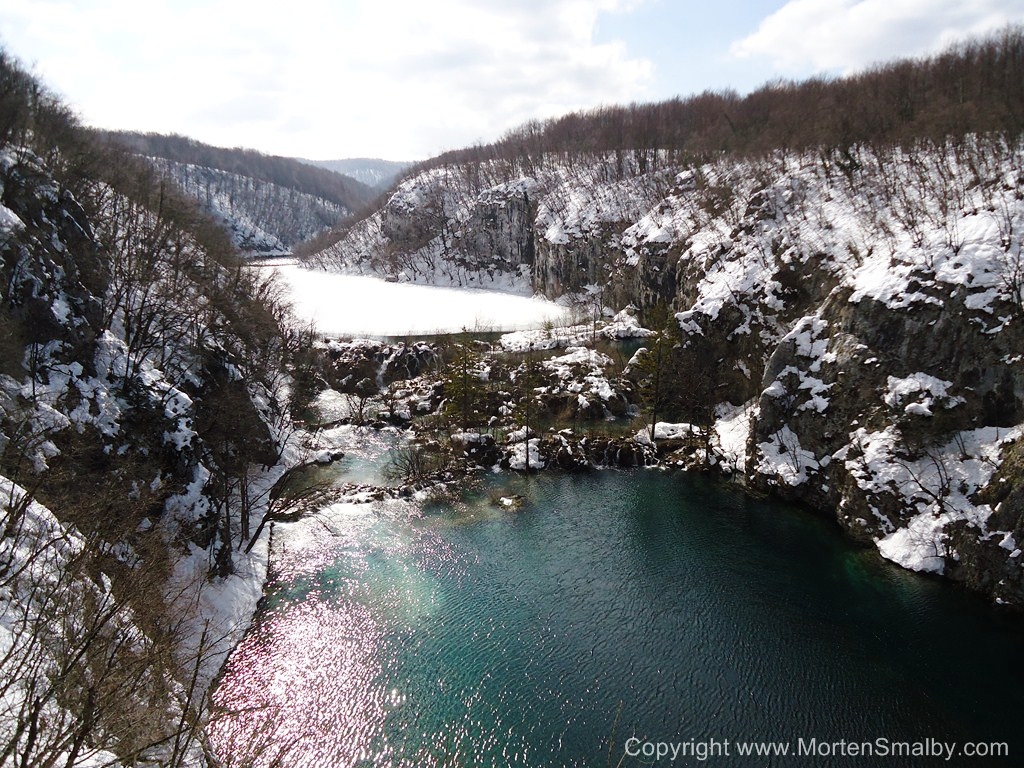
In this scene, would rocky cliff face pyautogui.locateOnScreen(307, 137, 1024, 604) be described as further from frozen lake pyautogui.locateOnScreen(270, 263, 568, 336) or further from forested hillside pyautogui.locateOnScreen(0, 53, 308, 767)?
forested hillside pyautogui.locateOnScreen(0, 53, 308, 767)

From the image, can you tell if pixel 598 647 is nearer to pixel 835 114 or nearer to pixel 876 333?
pixel 876 333

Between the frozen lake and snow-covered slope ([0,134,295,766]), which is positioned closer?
snow-covered slope ([0,134,295,766])

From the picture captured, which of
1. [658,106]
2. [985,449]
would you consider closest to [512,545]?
[985,449]

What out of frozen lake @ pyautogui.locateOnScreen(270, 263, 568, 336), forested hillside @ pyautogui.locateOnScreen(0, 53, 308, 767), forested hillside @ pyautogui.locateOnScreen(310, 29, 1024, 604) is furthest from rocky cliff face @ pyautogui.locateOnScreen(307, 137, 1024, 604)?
forested hillside @ pyautogui.locateOnScreen(0, 53, 308, 767)

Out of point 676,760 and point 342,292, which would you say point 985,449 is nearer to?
point 676,760

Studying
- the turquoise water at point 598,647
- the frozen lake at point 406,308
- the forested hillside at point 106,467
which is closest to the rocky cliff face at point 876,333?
the turquoise water at point 598,647

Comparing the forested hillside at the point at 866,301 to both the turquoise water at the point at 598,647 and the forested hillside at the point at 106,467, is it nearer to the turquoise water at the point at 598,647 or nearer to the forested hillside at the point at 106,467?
Result: the turquoise water at the point at 598,647
